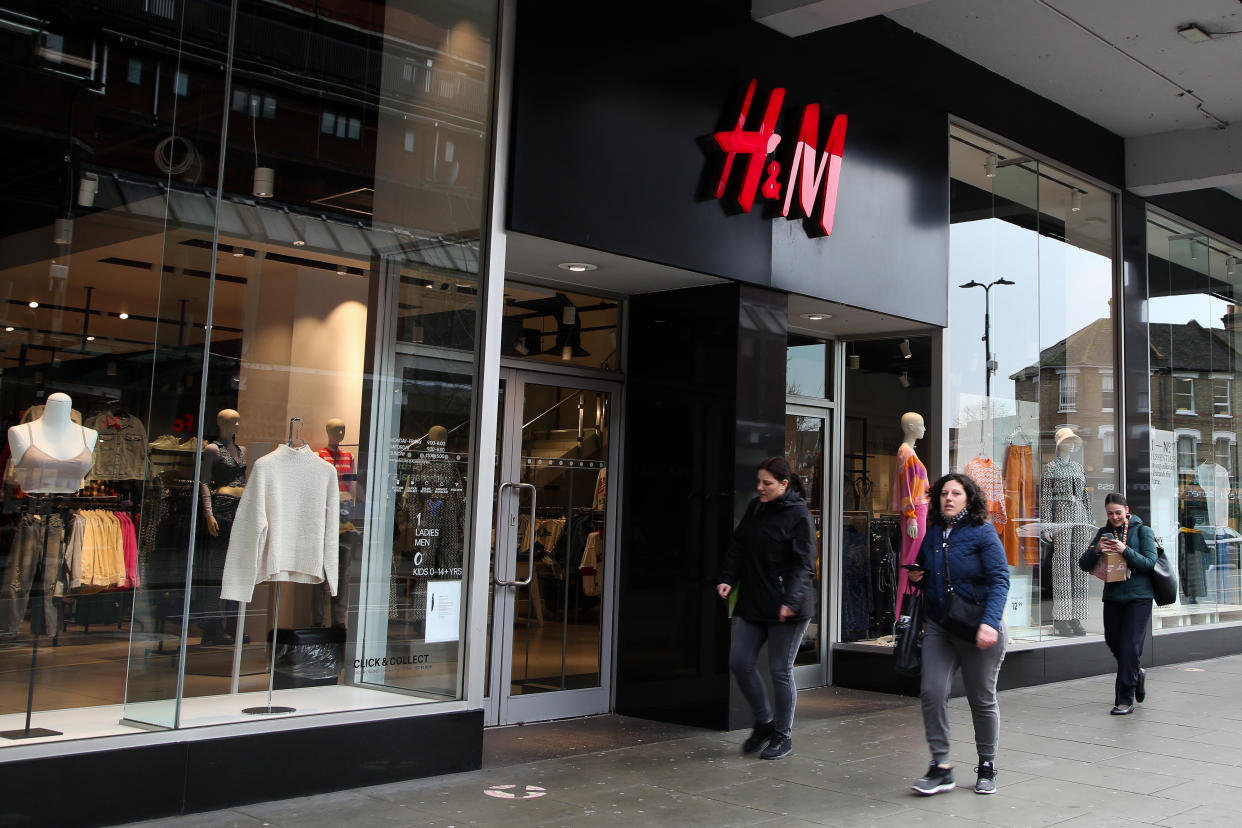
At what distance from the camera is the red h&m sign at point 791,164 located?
7.51 meters

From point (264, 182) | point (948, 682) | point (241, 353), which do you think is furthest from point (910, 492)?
point (264, 182)

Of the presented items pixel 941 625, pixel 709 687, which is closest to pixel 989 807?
pixel 941 625

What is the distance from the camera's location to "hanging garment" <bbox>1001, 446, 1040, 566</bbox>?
10.2m

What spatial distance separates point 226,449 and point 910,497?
5.55m

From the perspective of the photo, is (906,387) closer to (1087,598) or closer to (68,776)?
(1087,598)

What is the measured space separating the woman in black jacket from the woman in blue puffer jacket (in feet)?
2.66

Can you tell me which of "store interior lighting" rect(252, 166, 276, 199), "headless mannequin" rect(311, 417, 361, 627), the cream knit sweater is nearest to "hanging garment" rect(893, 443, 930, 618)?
"headless mannequin" rect(311, 417, 361, 627)

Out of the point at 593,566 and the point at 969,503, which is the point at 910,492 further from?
the point at 969,503

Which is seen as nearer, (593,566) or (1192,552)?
(593,566)

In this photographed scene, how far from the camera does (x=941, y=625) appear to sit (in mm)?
5957

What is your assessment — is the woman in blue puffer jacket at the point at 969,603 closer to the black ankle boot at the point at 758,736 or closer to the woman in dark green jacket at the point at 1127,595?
the black ankle boot at the point at 758,736

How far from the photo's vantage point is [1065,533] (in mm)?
10758

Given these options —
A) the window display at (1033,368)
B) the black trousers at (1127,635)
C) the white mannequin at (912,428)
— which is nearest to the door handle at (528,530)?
the white mannequin at (912,428)

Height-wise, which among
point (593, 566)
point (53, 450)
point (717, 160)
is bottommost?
point (593, 566)
